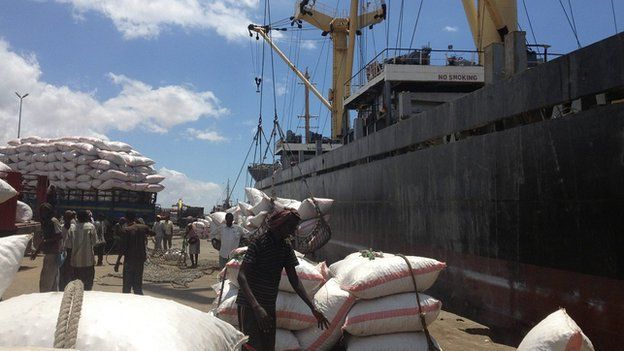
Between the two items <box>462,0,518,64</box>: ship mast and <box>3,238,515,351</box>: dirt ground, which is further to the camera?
<box>462,0,518,64</box>: ship mast

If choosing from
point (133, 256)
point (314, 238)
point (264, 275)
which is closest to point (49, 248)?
point (133, 256)

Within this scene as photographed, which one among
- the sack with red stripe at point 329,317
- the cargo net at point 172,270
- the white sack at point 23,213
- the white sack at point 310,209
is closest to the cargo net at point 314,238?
the white sack at point 310,209

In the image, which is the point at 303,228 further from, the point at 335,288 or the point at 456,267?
the point at 335,288

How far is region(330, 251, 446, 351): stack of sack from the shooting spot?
3.93 m

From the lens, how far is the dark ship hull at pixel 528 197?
4371 millimetres

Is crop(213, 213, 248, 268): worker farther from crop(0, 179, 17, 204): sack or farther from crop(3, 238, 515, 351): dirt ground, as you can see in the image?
crop(0, 179, 17, 204): sack

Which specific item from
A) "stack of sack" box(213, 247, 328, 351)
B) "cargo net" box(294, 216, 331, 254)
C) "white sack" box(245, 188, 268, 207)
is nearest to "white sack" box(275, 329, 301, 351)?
"stack of sack" box(213, 247, 328, 351)

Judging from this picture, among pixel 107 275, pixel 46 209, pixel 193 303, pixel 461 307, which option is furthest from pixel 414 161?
pixel 107 275

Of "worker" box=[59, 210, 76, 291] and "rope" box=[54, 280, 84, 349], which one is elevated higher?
"rope" box=[54, 280, 84, 349]

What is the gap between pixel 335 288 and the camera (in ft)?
13.5

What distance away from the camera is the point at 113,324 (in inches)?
58.9

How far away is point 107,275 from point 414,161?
20.7 feet

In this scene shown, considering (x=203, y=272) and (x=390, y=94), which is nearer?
(x=203, y=272)

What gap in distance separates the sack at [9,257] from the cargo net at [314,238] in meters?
6.30
